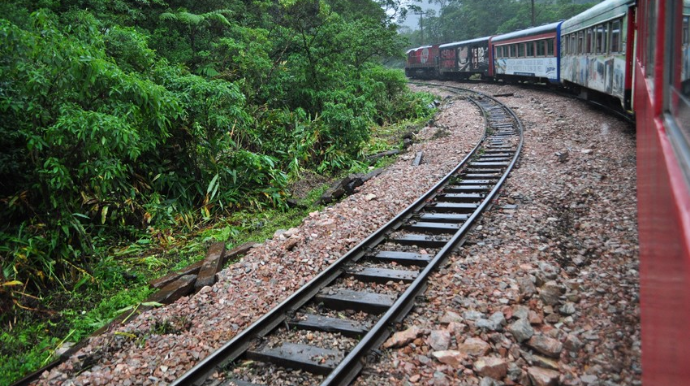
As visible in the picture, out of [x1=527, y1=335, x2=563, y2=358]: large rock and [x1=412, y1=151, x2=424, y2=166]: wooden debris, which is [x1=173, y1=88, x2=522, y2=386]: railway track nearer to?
[x1=527, y1=335, x2=563, y2=358]: large rock

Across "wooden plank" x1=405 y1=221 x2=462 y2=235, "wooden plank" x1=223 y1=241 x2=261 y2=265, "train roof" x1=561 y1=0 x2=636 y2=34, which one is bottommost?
"wooden plank" x1=223 y1=241 x2=261 y2=265

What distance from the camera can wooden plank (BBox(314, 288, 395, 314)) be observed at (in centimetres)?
463

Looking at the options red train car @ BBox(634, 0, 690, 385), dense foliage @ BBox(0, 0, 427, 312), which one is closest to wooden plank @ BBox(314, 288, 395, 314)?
red train car @ BBox(634, 0, 690, 385)

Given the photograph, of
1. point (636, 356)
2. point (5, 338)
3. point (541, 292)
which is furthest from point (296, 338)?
point (5, 338)

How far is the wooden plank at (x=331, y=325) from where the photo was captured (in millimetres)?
4258

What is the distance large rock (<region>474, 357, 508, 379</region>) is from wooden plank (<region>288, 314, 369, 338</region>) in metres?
1.05

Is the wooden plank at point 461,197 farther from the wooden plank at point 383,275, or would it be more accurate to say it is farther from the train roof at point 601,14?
the train roof at point 601,14

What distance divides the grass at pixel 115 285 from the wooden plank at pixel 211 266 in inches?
15.6

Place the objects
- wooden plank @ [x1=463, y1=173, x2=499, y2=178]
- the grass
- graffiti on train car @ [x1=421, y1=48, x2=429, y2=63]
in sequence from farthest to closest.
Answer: graffiti on train car @ [x1=421, y1=48, x2=429, y2=63] → wooden plank @ [x1=463, y1=173, x2=499, y2=178] → the grass

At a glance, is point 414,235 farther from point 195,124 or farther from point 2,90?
point 2,90

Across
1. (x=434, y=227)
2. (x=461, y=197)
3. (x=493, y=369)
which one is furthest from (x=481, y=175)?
(x=493, y=369)

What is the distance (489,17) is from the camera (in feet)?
160

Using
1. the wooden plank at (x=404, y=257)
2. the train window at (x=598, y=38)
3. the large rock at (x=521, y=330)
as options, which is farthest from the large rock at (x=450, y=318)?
the train window at (x=598, y=38)

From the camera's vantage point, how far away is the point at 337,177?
1080cm
